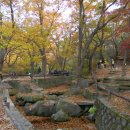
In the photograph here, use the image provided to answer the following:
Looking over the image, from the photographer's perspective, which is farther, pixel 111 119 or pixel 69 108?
pixel 69 108

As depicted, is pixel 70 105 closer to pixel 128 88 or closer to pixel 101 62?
pixel 128 88

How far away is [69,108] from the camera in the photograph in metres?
15.9

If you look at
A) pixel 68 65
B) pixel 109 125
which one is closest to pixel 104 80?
pixel 109 125

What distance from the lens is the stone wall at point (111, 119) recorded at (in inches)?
369

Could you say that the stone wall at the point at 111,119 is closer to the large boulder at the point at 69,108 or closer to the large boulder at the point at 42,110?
the large boulder at the point at 69,108

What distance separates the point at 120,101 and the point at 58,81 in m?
14.4

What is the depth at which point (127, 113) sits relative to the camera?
33.1 feet

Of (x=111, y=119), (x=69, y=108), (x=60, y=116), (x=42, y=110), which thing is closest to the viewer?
(x=111, y=119)

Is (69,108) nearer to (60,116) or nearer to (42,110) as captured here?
(60,116)

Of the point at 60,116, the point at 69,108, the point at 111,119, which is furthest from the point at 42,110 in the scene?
the point at 111,119

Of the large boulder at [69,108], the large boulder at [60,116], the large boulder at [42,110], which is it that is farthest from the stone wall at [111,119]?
the large boulder at [42,110]

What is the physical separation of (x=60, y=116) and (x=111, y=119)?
4.63 meters

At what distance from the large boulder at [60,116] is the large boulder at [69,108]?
752 millimetres

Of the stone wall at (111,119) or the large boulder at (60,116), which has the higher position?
the stone wall at (111,119)
